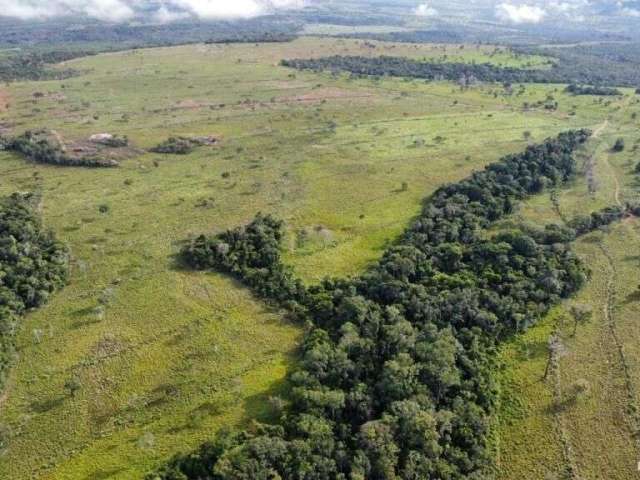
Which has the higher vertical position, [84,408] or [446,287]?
[446,287]

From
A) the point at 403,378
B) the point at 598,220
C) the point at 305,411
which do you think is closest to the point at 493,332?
the point at 403,378

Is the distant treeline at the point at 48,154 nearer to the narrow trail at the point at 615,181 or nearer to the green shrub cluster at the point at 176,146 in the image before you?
the green shrub cluster at the point at 176,146

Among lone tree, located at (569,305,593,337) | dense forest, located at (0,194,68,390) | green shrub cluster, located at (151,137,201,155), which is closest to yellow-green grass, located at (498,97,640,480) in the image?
lone tree, located at (569,305,593,337)

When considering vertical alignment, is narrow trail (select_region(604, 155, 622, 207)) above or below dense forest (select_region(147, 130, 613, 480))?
above

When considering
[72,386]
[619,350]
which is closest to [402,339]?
[619,350]

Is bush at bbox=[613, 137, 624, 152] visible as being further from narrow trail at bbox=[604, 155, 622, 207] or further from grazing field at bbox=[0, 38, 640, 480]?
narrow trail at bbox=[604, 155, 622, 207]

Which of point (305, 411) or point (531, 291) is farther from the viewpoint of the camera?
point (531, 291)

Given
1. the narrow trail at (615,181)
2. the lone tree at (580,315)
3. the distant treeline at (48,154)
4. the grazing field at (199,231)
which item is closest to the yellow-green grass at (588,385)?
the grazing field at (199,231)

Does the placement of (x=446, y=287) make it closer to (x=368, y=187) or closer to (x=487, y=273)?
(x=487, y=273)
